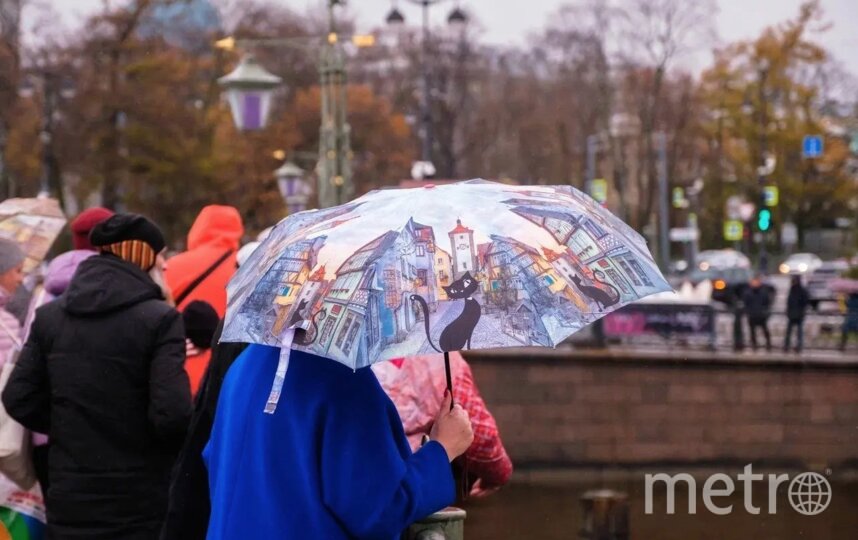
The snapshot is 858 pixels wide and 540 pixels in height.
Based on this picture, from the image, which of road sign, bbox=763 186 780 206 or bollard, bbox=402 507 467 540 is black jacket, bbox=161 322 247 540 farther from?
road sign, bbox=763 186 780 206

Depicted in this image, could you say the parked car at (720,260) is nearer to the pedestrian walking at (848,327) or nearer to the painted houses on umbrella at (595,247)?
the pedestrian walking at (848,327)

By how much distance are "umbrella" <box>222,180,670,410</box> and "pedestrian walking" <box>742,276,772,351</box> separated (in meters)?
16.9

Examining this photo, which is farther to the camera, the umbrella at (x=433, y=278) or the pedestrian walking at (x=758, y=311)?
the pedestrian walking at (x=758, y=311)

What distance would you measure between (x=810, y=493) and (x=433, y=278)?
13.6 meters

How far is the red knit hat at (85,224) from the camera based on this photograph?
546 centimetres

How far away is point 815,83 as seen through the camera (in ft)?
138

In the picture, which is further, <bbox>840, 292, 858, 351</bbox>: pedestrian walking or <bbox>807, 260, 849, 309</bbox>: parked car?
<bbox>807, 260, 849, 309</bbox>: parked car

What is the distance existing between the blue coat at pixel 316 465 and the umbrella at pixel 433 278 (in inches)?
3.3

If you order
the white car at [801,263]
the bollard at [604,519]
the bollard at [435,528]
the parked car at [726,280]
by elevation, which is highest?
the white car at [801,263]

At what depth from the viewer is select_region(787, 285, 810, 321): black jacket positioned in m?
20.8

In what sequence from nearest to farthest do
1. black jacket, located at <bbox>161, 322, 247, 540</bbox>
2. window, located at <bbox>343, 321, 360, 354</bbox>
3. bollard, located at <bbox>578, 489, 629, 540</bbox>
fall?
window, located at <bbox>343, 321, 360, 354</bbox> → black jacket, located at <bbox>161, 322, 247, 540</bbox> → bollard, located at <bbox>578, 489, 629, 540</bbox>

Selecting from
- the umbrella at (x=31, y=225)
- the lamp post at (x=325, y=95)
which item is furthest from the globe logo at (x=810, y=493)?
the umbrella at (x=31, y=225)

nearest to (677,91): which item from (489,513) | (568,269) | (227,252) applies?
(489,513)

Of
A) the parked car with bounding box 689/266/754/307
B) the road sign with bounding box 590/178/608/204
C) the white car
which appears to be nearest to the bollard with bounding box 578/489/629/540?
the parked car with bounding box 689/266/754/307
